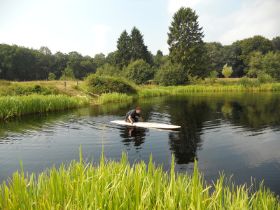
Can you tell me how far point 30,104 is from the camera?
30.4m

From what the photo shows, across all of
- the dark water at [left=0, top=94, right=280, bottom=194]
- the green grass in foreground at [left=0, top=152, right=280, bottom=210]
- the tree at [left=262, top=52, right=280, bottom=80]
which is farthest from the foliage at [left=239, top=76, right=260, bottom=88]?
the green grass in foreground at [left=0, top=152, right=280, bottom=210]

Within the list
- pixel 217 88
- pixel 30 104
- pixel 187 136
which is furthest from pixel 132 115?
pixel 217 88

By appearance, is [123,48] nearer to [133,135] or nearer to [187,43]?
[187,43]

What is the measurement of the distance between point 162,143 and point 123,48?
82.1 m

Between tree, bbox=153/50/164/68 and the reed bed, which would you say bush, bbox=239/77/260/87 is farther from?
tree, bbox=153/50/164/68

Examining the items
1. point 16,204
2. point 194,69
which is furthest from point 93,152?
point 194,69

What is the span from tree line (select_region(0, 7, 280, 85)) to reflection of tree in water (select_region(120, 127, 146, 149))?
144 ft

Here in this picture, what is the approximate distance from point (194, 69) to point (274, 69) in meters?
22.2

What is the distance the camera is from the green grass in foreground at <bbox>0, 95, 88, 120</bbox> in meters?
27.2

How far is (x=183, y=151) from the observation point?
1634cm

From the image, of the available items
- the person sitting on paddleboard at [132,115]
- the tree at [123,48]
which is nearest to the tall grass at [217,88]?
the tree at [123,48]

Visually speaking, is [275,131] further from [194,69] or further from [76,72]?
[76,72]

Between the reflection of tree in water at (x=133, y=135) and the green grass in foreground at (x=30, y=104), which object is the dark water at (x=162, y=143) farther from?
the green grass in foreground at (x=30, y=104)

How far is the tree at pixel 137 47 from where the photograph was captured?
96938 mm
